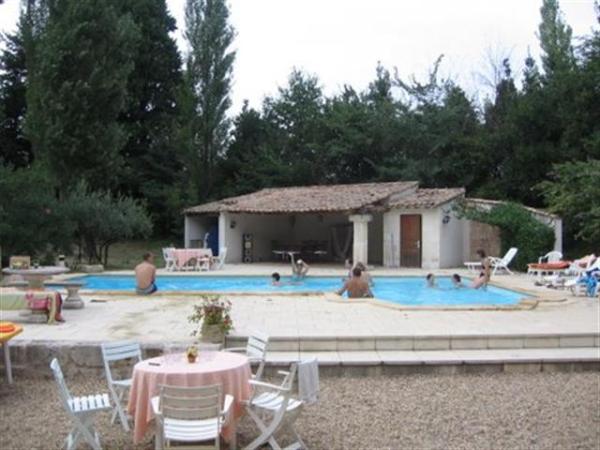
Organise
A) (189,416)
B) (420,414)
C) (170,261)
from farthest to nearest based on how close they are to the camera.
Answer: (170,261) < (420,414) < (189,416)

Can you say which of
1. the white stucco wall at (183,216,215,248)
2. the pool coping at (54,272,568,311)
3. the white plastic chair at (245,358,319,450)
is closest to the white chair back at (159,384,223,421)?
the white plastic chair at (245,358,319,450)

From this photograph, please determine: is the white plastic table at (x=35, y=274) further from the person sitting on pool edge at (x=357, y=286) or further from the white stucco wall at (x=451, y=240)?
the white stucco wall at (x=451, y=240)

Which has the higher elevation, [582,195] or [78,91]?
[78,91]

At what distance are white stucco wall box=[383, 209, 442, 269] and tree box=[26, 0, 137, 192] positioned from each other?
11.0 m

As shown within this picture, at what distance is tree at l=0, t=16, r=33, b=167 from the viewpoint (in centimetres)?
3231

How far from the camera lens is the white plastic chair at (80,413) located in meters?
5.12

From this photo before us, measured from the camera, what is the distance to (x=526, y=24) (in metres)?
A: 35.5

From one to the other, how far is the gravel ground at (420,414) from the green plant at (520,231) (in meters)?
14.2

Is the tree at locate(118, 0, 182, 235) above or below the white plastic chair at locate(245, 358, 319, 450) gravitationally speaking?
above

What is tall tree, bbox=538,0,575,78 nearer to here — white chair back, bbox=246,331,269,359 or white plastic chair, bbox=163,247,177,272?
white plastic chair, bbox=163,247,177,272

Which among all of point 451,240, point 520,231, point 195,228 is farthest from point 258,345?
point 195,228

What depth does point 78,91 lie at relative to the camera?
2380 centimetres

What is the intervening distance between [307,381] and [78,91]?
2104 centimetres

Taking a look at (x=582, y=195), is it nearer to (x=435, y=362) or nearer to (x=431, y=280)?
(x=435, y=362)
